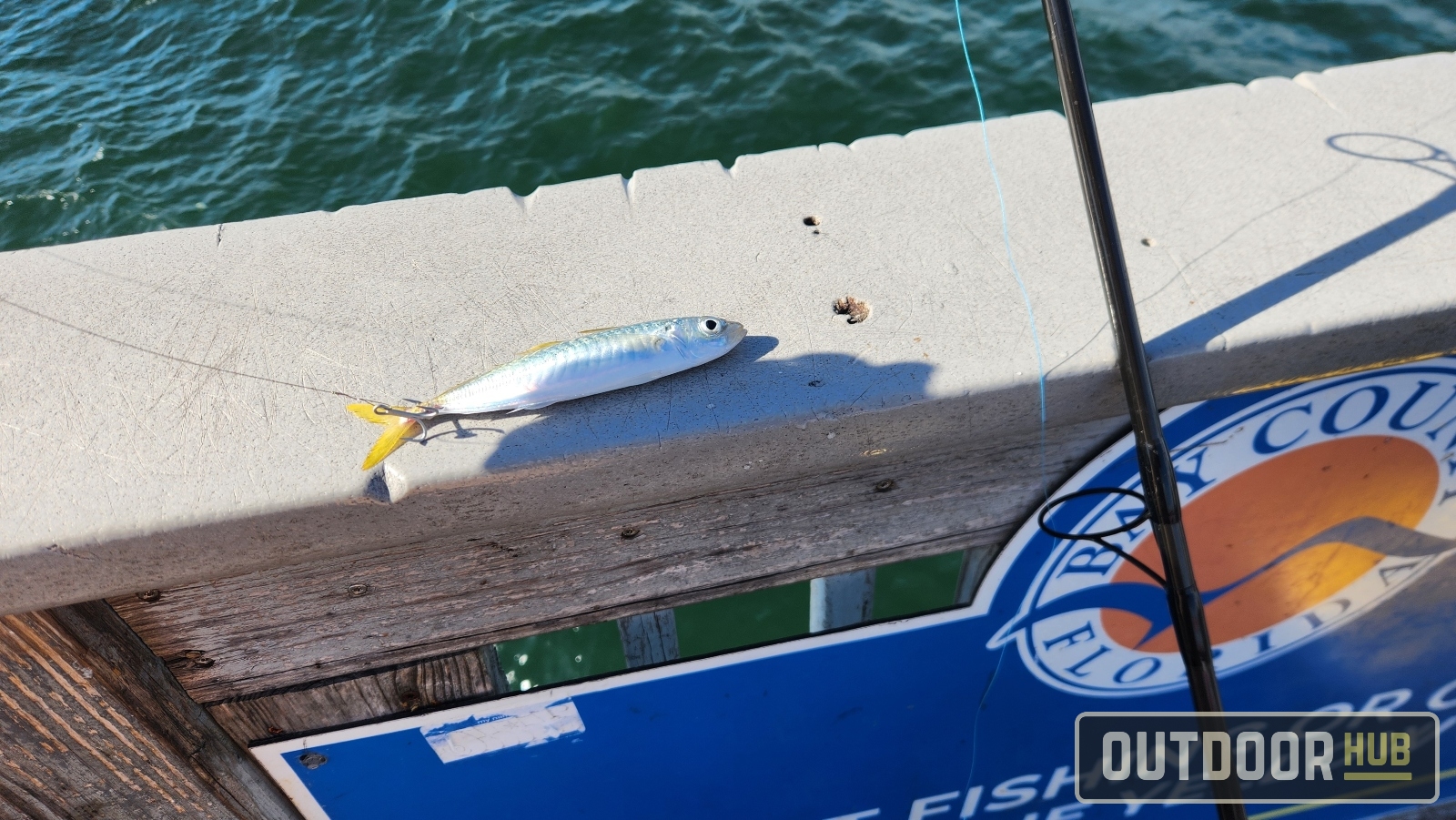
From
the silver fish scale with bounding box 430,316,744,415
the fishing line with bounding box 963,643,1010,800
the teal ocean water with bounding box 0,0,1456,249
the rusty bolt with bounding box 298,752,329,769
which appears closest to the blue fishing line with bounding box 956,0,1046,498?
the fishing line with bounding box 963,643,1010,800

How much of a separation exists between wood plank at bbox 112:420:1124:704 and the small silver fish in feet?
0.85

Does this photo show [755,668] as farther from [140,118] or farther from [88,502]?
[140,118]

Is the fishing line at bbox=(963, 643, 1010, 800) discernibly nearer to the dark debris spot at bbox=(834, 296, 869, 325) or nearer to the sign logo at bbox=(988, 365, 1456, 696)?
the sign logo at bbox=(988, 365, 1456, 696)

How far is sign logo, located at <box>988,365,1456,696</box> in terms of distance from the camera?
2035 millimetres

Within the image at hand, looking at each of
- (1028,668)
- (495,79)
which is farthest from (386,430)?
(495,79)

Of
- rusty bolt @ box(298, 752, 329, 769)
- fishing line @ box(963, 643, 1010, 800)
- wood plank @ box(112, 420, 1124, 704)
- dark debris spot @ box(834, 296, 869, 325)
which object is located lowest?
fishing line @ box(963, 643, 1010, 800)

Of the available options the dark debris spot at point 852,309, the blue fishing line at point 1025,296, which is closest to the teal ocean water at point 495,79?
the blue fishing line at point 1025,296

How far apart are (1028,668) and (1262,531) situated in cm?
63

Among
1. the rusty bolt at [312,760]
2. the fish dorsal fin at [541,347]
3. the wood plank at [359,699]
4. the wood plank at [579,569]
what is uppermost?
the fish dorsal fin at [541,347]

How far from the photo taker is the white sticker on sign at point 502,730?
82.4 inches

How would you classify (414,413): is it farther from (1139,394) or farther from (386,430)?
(1139,394)

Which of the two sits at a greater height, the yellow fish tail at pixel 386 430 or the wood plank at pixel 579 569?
the yellow fish tail at pixel 386 430

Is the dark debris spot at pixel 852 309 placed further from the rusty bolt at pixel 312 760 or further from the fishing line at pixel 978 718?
the rusty bolt at pixel 312 760

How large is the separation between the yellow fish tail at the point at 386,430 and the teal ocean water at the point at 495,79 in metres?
4.27
